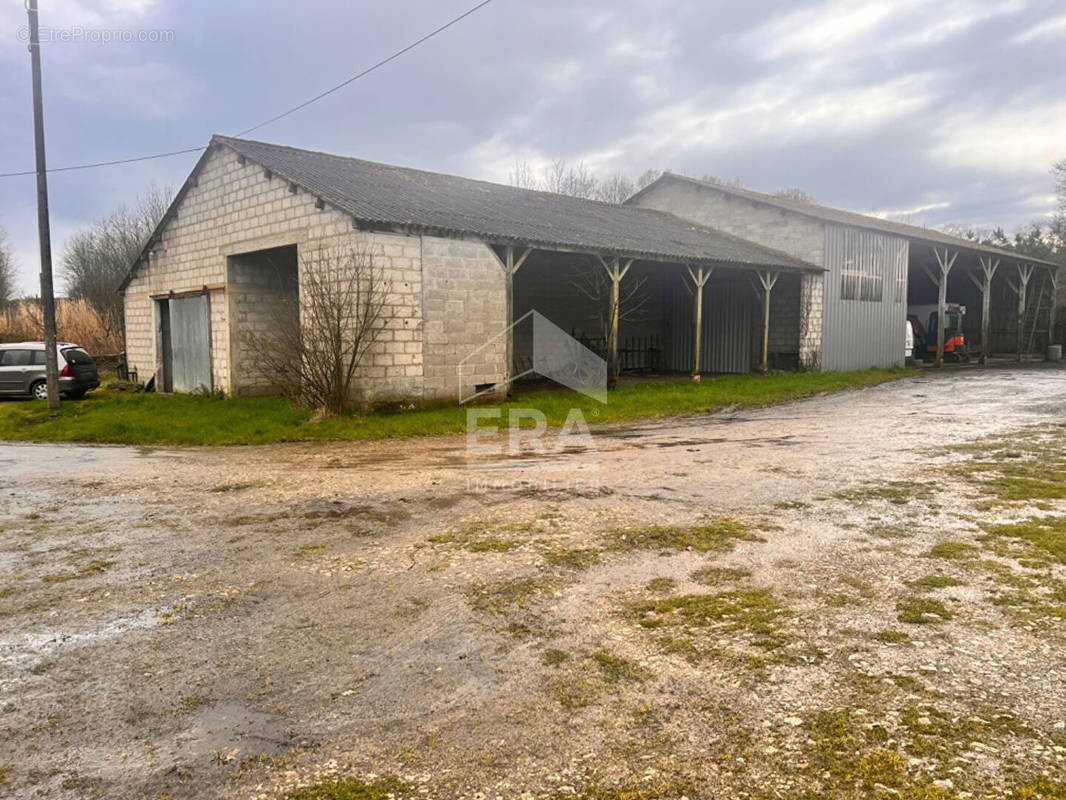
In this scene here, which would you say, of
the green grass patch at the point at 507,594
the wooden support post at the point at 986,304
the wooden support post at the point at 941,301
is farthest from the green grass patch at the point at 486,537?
the wooden support post at the point at 986,304

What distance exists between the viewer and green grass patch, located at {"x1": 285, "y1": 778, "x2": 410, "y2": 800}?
2.35m

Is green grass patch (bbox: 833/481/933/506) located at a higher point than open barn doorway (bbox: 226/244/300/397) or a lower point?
lower

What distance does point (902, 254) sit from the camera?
2461cm

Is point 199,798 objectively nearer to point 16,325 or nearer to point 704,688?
point 704,688

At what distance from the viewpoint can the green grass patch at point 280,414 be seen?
11.6 metres

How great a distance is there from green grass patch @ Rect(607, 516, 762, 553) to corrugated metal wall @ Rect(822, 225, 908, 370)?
1884 centimetres

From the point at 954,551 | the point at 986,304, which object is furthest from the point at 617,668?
the point at 986,304

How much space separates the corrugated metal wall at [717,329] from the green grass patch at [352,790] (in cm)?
2260

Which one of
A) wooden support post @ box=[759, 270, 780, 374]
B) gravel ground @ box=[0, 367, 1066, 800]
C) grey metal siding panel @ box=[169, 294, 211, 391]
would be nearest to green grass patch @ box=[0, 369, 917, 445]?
grey metal siding panel @ box=[169, 294, 211, 391]

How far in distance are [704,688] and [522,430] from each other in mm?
8819

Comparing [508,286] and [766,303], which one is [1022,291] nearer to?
[766,303]

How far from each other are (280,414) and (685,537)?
9952 millimetres

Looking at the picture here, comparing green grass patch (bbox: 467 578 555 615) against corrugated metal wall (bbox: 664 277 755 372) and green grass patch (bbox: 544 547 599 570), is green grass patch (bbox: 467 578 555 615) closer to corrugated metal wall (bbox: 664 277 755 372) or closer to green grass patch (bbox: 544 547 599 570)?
green grass patch (bbox: 544 547 599 570)

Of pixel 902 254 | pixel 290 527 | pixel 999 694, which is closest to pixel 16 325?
pixel 290 527
